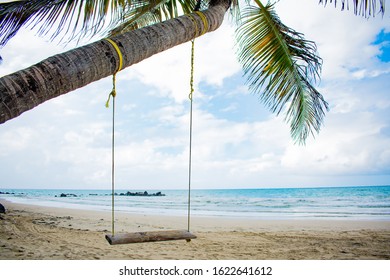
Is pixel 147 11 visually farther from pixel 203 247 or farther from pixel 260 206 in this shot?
pixel 260 206

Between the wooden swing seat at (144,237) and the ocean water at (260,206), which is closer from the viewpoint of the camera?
the wooden swing seat at (144,237)

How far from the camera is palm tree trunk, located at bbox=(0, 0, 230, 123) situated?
4.27 feet

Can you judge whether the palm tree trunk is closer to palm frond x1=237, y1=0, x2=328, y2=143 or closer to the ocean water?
palm frond x1=237, y1=0, x2=328, y2=143

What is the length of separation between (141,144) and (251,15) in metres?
22.4

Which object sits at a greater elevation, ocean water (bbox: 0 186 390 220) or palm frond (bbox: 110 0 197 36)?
palm frond (bbox: 110 0 197 36)

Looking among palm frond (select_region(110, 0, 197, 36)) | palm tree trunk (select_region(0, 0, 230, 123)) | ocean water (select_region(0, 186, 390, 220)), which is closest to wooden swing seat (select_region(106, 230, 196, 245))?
palm tree trunk (select_region(0, 0, 230, 123))

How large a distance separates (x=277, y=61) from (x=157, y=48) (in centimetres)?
194

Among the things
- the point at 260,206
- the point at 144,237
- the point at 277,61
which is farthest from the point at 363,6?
the point at 260,206

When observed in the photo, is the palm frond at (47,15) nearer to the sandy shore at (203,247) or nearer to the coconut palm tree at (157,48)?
the coconut palm tree at (157,48)

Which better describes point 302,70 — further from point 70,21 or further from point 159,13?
point 70,21

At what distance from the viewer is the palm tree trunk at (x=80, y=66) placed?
1301 mm

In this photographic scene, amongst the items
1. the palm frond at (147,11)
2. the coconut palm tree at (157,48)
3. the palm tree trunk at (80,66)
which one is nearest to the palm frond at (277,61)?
the coconut palm tree at (157,48)

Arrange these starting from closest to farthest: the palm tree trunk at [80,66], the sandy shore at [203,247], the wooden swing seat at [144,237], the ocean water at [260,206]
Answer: the palm tree trunk at [80,66]
the wooden swing seat at [144,237]
the sandy shore at [203,247]
the ocean water at [260,206]
